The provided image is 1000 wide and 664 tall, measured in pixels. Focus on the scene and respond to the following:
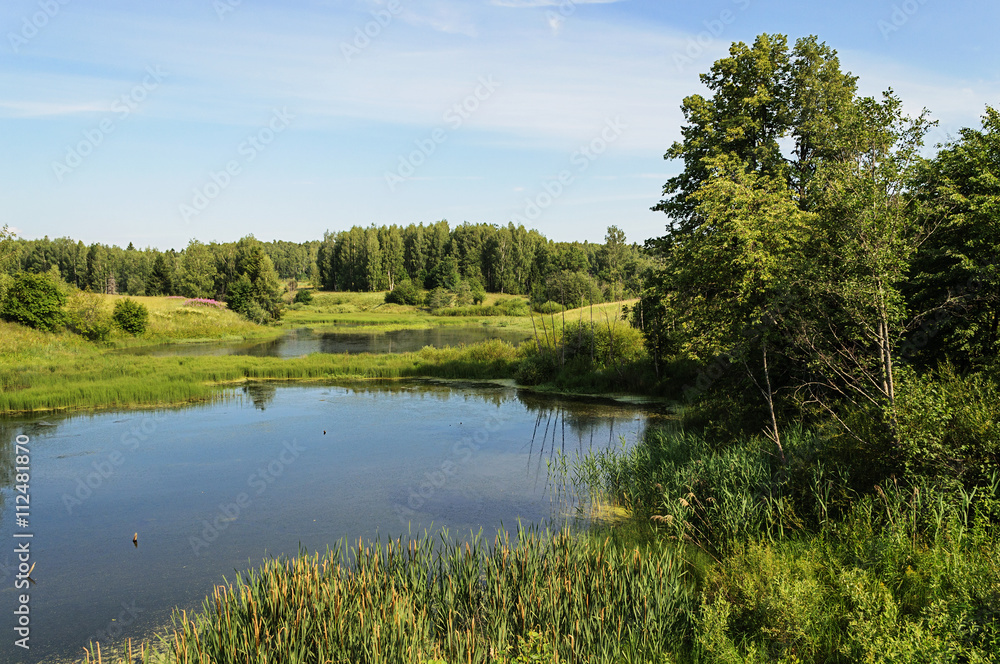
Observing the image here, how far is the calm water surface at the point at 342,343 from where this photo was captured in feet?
121

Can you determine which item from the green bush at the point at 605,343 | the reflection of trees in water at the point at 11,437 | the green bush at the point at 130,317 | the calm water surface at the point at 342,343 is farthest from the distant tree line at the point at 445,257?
the reflection of trees in water at the point at 11,437

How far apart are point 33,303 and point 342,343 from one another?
1743cm

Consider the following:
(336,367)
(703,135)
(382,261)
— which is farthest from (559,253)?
(703,135)

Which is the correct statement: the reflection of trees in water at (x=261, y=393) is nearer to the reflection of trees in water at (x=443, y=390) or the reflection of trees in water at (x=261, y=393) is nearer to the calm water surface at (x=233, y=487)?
the calm water surface at (x=233, y=487)

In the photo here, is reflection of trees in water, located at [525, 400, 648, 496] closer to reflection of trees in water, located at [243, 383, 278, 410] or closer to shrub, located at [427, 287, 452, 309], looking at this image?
reflection of trees in water, located at [243, 383, 278, 410]

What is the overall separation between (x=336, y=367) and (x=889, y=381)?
23.4m

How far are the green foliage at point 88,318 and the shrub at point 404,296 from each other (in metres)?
41.3

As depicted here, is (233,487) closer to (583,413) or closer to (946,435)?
(583,413)

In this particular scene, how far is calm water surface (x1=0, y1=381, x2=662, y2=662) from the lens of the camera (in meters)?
8.18

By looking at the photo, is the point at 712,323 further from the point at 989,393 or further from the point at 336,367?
the point at 336,367

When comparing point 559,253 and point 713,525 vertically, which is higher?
point 559,253

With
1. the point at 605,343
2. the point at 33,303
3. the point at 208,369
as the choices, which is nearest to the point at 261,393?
the point at 208,369

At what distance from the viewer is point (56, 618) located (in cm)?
745

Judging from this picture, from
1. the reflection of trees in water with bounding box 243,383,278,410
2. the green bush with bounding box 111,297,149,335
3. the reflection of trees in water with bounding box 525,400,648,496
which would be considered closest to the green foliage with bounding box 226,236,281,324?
the green bush with bounding box 111,297,149,335
